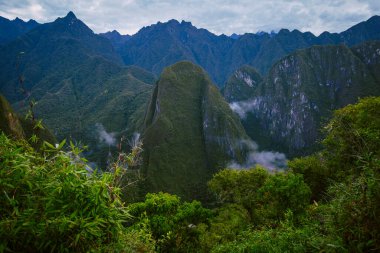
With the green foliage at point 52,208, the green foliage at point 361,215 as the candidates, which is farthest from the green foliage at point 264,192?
the green foliage at point 52,208

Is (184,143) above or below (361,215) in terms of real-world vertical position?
below

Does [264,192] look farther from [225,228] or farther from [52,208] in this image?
[52,208]

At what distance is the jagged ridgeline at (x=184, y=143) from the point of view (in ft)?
452

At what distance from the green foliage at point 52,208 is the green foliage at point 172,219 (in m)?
21.8

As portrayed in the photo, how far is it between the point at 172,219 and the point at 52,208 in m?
25.8

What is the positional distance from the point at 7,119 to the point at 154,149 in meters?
93.4

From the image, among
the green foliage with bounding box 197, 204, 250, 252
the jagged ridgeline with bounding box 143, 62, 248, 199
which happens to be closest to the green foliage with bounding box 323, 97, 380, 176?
the green foliage with bounding box 197, 204, 250, 252

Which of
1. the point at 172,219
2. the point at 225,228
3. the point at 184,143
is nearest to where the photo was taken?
the point at 225,228

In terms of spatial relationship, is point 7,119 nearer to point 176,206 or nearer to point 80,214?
point 176,206

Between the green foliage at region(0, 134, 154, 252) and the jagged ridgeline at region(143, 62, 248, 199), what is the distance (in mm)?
116369

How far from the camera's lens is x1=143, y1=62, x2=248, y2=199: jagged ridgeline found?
13775 centimetres

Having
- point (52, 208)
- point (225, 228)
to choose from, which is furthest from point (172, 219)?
point (52, 208)

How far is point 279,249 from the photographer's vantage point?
9.52 m

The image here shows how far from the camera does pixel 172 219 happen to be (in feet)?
95.8
